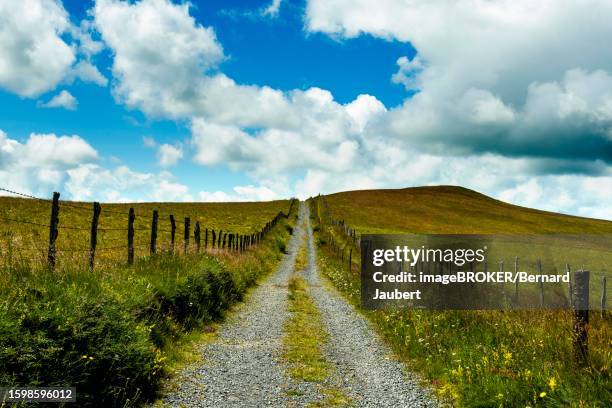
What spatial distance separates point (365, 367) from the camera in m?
9.81

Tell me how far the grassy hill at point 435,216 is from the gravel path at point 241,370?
2399 inches

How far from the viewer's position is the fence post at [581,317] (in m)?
7.39

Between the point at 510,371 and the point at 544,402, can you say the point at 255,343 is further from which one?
the point at 544,402

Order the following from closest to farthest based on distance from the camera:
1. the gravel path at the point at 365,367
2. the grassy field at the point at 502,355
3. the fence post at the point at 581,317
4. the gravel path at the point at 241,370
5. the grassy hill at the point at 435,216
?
1. the grassy field at the point at 502,355
2. the fence post at the point at 581,317
3. the gravel path at the point at 241,370
4. the gravel path at the point at 365,367
5. the grassy hill at the point at 435,216

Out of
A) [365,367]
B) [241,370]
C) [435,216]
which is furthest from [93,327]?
[435,216]

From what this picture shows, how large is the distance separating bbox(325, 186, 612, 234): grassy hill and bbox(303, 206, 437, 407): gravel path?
60191mm

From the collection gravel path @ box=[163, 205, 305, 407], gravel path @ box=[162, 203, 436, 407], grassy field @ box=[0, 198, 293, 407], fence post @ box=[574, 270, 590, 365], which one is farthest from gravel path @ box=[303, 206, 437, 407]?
grassy field @ box=[0, 198, 293, 407]

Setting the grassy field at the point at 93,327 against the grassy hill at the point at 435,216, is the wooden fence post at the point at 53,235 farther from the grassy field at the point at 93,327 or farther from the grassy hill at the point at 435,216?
the grassy hill at the point at 435,216

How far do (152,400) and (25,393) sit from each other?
2.18 m

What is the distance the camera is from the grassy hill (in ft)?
281

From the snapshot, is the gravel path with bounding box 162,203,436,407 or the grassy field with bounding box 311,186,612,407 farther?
the gravel path with bounding box 162,203,436,407

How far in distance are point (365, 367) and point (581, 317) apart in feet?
13.9

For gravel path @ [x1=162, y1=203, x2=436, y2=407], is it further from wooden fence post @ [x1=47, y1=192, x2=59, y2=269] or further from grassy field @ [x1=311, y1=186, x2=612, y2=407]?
wooden fence post @ [x1=47, y1=192, x2=59, y2=269]

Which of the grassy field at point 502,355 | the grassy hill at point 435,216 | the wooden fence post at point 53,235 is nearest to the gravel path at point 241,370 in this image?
the grassy field at point 502,355
